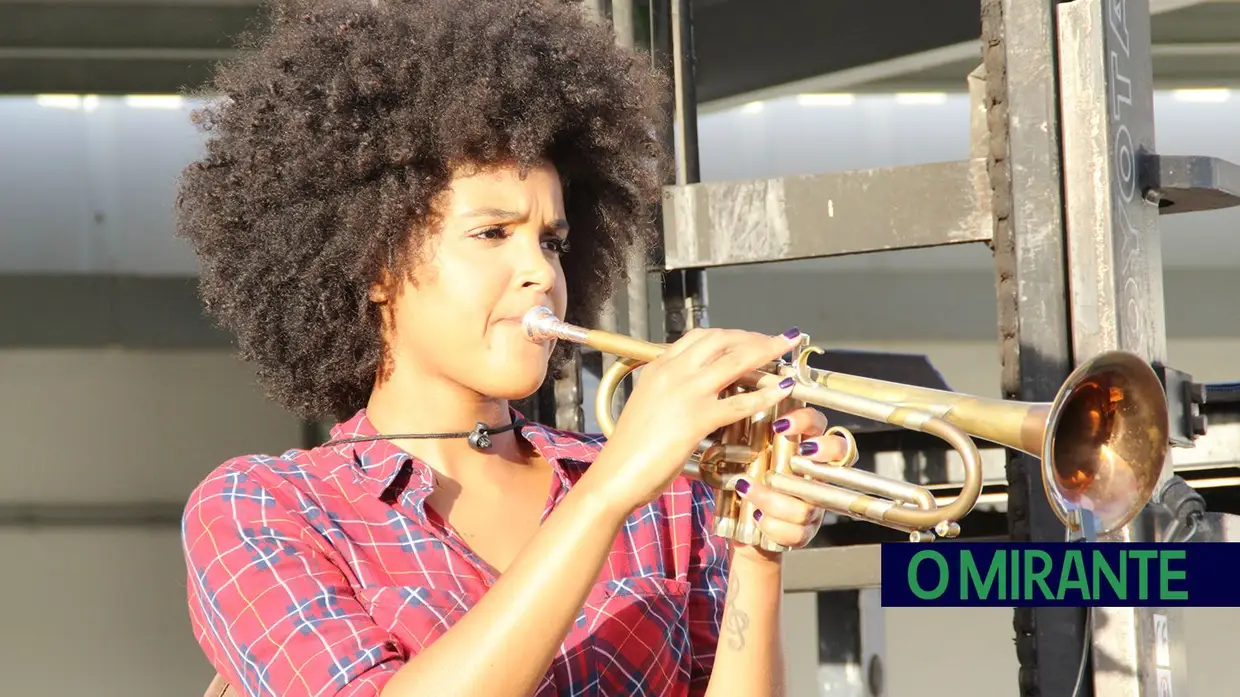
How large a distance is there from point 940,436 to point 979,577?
724 millimetres

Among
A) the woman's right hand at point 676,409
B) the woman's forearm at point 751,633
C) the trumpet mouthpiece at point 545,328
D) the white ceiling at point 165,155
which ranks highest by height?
the white ceiling at point 165,155

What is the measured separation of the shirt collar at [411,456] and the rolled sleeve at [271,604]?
0.44 feet

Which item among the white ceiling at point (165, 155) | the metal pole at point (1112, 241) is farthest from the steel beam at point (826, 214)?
the white ceiling at point (165, 155)

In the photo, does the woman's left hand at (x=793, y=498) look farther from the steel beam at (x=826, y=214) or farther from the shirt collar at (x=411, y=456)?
the steel beam at (x=826, y=214)

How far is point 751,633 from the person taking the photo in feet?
5.97

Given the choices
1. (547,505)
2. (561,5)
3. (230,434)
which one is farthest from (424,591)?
(230,434)

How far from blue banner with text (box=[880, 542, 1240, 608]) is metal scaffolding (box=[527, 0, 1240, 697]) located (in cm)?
3

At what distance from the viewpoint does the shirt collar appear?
188 centimetres

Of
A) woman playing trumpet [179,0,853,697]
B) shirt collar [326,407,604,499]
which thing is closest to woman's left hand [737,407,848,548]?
woman playing trumpet [179,0,853,697]

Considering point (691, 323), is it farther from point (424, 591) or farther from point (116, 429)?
point (116, 429)

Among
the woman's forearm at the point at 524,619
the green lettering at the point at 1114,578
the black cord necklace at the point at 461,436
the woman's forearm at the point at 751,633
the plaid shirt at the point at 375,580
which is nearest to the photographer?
the woman's forearm at the point at 524,619

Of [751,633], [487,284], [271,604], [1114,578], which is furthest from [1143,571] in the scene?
[271,604]

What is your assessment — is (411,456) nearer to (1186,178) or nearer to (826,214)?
(826,214)

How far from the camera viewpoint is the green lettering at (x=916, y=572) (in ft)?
7.89
